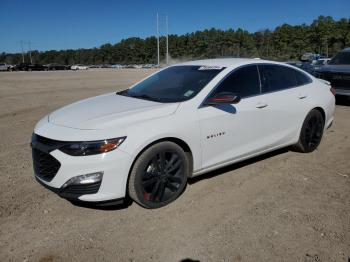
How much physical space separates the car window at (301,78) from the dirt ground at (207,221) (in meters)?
1.35

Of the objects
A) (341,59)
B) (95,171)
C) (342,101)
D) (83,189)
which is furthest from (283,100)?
(342,101)

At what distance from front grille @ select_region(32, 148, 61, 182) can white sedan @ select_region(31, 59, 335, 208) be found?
0.03ft

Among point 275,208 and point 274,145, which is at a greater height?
point 274,145

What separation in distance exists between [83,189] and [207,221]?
1.30 meters

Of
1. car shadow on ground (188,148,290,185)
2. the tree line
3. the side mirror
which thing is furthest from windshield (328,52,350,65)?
the tree line

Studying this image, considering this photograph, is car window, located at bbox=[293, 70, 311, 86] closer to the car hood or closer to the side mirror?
the side mirror

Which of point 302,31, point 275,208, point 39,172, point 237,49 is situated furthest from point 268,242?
point 237,49

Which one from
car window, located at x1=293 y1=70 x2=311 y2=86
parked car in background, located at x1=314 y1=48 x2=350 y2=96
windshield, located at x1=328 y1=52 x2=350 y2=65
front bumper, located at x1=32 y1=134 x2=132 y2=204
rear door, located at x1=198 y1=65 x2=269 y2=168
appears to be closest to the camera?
front bumper, located at x1=32 y1=134 x2=132 y2=204

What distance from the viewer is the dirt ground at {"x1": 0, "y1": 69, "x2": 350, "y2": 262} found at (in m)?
3.18

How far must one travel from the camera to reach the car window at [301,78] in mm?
5638

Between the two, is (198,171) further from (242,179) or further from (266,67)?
(266,67)

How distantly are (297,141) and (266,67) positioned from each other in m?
1.35

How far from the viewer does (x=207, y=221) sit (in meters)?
3.70

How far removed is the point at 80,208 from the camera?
157 inches
